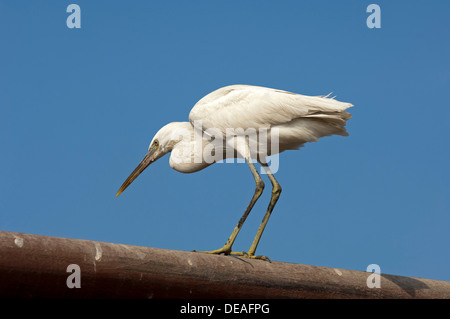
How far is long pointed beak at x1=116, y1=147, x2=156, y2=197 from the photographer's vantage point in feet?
24.5

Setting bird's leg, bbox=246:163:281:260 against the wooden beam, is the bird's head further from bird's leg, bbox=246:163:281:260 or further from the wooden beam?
the wooden beam

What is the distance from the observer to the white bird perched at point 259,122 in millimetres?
6035

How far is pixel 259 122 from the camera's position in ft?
20.2

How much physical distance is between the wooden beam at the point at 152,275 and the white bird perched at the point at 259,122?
1479 mm

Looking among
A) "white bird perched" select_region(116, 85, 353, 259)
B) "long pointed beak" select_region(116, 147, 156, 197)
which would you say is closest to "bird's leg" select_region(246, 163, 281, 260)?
"white bird perched" select_region(116, 85, 353, 259)

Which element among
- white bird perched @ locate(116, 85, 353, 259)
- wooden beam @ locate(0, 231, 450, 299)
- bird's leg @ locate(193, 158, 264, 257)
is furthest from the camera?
white bird perched @ locate(116, 85, 353, 259)

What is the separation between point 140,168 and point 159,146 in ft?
1.34

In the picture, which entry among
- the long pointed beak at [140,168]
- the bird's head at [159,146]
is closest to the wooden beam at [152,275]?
the bird's head at [159,146]

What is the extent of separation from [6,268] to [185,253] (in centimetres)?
117

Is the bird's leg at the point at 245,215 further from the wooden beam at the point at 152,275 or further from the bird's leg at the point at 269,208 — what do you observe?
the wooden beam at the point at 152,275

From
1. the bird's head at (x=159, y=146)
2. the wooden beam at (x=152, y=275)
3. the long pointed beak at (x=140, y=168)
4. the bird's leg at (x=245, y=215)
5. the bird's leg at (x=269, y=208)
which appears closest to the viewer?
the wooden beam at (x=152, y=275)

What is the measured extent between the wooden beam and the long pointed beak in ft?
11.2

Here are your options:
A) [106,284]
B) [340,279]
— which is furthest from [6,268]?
[340,279]
